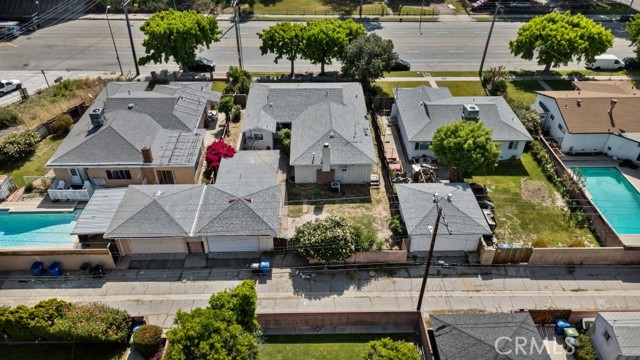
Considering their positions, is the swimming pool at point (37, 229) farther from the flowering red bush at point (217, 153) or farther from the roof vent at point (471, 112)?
the roof vent at point (471, 112)

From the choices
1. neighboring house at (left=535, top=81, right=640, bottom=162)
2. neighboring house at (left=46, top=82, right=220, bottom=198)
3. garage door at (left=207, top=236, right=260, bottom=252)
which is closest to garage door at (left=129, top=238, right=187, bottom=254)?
garage door at (left=207, top=236, right=260, bottom=252)

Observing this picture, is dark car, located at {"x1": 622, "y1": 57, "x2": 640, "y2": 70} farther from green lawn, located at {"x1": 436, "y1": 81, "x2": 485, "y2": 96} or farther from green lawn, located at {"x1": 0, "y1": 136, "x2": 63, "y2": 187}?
green lawn, located at {"x1": 0, "y1": 136, "x2": 63, "y2": 187}

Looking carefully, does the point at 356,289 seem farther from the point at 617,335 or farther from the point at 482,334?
the point at 617,335

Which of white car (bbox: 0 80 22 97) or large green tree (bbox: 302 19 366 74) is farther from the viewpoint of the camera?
white car (bbox: 0 80 22 97)

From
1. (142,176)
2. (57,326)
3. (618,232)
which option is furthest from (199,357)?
(618,232)

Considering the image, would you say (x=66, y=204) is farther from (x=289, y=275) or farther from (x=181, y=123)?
(x=289, y=275)
